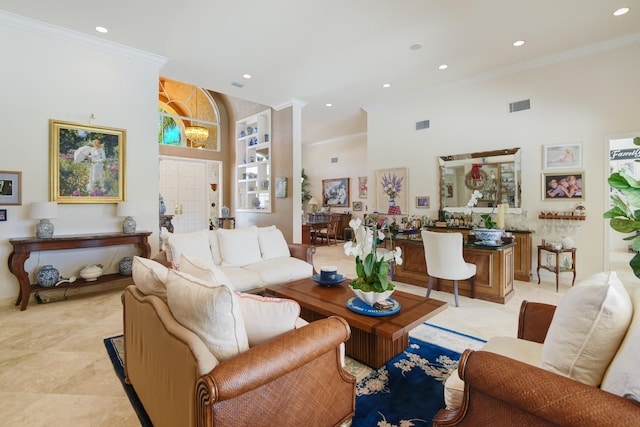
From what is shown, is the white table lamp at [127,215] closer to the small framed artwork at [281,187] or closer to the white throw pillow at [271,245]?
the white throw pillow at [271,245]

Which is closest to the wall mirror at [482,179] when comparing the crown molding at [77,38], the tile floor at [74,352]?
the tile floor at [74,352]

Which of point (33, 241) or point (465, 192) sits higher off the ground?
point (465, 192)

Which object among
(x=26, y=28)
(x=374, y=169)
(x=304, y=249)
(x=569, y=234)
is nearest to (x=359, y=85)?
(x=374, y=169)

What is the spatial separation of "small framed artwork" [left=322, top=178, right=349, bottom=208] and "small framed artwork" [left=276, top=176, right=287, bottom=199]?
385cm

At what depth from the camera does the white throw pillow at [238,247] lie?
12.1ft

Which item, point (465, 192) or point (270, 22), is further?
point (465, 192)

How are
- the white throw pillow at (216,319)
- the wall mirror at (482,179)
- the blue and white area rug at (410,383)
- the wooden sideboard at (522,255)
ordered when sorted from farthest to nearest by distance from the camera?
the wall mirror at (482,179), the wooden sideboard at (522,255), the blue and white area rug at (410,383), the white throw pillow at (216,319)

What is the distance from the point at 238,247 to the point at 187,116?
568 centimetres

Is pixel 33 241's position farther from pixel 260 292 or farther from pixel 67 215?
pixel 260 292

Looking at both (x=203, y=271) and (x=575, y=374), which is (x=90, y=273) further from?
(x=575, y=374)

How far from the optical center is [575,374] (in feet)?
3.67

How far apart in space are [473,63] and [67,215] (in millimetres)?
6200

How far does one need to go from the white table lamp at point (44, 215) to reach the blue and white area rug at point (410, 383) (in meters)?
3.80

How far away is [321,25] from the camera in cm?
373
